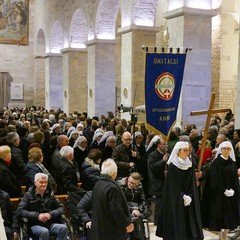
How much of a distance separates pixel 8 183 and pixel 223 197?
316cm

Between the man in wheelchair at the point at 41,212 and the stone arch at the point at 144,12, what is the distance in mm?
11499

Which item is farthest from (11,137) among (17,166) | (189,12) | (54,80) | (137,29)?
(54,80)

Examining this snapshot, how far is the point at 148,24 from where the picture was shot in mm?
16984

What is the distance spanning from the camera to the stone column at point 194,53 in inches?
523

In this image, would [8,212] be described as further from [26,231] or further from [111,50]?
[111,50]

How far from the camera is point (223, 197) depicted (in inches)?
268

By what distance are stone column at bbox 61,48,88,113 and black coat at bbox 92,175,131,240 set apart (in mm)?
19656

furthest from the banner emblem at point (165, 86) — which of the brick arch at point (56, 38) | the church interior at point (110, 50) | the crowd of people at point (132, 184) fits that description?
the brick arch at point (56, 38)

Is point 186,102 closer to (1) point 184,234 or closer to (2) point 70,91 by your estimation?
(1) point 184,234

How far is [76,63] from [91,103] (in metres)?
4.12

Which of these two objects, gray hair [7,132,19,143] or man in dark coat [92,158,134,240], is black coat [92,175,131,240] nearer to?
man in dark coat [92,158,134,240]

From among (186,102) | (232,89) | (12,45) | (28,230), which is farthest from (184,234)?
(12,45)

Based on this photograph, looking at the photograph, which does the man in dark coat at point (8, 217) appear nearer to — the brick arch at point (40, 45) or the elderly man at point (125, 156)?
the elderly man at point (125, 156)

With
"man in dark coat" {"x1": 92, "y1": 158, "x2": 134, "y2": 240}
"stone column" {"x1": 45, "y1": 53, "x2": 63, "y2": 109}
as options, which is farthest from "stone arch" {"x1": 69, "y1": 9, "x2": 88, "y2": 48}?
"man in dark coat" {"x1": 92, "y1": 158, "x2": 134, "y2": 240}
